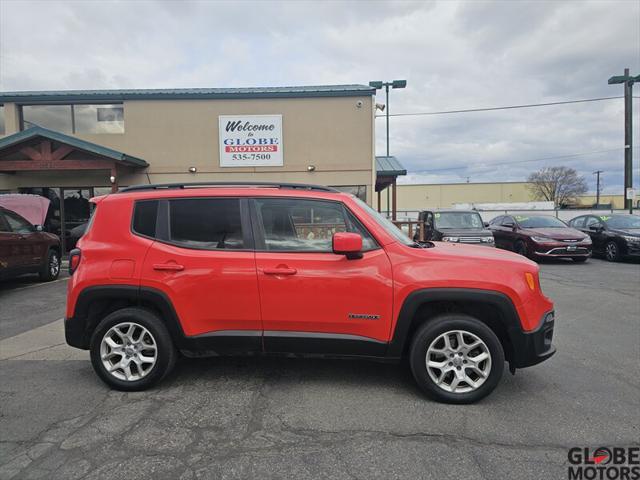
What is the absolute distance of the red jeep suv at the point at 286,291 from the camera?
3.32m

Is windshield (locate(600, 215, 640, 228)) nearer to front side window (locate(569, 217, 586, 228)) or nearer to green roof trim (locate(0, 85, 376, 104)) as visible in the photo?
front side window (locate(569, 217, 586, 228))

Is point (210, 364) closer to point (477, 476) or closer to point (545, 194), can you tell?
point (477, 476)

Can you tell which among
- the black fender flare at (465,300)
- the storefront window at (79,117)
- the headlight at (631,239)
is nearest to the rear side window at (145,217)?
the black fender flare at (465,300)

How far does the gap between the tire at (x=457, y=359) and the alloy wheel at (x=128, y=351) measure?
2.27 m

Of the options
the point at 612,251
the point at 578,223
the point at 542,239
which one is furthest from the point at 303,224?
the point at 578,223

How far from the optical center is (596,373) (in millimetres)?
4004

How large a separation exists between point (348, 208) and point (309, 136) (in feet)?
36.8

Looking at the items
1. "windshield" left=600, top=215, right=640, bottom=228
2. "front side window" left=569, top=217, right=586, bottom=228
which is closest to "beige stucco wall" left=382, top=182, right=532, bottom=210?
"front side window" left=569, top=217, right=586, bottom=228

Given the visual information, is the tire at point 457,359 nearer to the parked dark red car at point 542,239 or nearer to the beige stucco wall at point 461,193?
the parked dark red car at point 542,239

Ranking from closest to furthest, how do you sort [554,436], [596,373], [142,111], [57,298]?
[554,436], [596,373], [57,298], [142,111]

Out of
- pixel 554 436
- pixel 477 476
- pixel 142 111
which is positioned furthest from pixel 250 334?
pixel 142 111

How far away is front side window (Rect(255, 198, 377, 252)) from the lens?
138 inches

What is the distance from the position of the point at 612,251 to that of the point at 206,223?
13.5m

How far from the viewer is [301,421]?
307 cm
